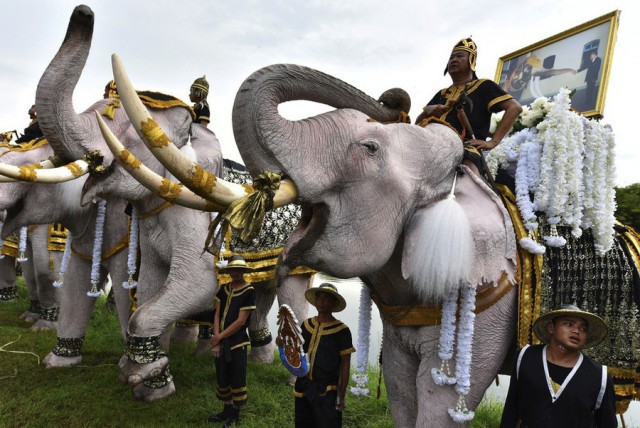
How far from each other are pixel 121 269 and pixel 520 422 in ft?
12.3

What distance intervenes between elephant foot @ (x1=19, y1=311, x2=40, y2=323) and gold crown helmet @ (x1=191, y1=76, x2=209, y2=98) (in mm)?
4693

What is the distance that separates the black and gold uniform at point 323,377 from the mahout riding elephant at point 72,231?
232 centimetres

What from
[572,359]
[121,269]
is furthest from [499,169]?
[121,269]

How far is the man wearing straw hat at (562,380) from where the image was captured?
5.68 feet

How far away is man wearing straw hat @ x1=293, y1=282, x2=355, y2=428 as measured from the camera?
2867mm

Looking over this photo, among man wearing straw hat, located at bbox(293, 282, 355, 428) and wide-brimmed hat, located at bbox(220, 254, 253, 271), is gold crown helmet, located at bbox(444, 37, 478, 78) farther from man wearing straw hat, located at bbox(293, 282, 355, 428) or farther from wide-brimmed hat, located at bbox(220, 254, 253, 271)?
wide-brimmed hat, located at bbox(220, 254, 253, 271)

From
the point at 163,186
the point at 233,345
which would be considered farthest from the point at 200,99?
the point at 163,186

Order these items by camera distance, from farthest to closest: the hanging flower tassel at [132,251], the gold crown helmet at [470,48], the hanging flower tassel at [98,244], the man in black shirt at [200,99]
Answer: the man in black shirt at [200,99]
the hanging flower tassel at [98,244]
the hanging flower tassel at [132,251]
the gold crown helmet at [470,48]

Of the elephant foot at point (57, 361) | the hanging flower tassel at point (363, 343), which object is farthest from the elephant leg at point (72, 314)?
the hanging flower tassel at point (363, 343)

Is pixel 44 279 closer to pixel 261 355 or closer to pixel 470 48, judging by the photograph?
pixel 261 355

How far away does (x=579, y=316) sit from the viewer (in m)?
1.80

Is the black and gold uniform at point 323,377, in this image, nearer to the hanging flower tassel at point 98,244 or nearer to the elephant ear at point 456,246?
the elephant ear at point 456,246

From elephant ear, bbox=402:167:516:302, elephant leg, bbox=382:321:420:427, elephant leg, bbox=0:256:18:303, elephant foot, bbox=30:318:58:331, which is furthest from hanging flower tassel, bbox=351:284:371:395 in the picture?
elephant leg, bbox=0:256:18:303

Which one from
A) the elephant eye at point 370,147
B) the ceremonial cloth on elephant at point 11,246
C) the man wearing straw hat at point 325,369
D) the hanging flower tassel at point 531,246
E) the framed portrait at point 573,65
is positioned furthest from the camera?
the ceremonial cloth on elephant at point 11,246
